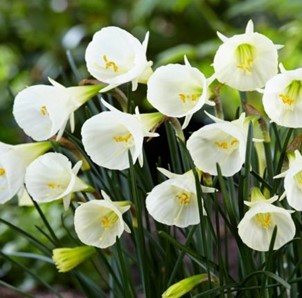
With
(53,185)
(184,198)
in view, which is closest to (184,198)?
(184,198)

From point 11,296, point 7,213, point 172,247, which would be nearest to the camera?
point 172,247

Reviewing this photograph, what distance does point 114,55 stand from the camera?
59cm

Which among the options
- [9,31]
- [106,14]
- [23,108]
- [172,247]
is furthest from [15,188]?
[9,31]

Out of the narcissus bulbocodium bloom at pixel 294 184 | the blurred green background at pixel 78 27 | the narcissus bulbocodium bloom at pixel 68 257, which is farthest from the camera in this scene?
the blurred green background at pixel 78 27

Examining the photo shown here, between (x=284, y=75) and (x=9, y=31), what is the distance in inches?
107

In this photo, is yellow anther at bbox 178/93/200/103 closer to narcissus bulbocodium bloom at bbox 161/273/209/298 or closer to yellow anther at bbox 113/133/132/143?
yellow anther at bbox 113/133/132/143

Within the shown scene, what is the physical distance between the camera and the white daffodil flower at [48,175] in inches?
23.0

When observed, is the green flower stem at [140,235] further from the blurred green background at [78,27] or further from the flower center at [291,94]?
the blurred green background at [78,27]

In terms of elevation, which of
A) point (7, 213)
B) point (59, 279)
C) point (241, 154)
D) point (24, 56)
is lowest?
point (59, 279)

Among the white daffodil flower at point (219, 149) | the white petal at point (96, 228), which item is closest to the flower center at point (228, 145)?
the white daffodil flower at point (219, 149)

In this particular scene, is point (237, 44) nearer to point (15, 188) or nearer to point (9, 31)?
point (15, 188)

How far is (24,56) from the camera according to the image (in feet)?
10.1

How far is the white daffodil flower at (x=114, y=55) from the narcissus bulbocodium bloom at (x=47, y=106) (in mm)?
30

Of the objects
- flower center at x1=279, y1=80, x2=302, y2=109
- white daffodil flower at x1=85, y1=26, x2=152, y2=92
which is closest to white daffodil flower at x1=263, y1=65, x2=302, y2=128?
flower center at x1=279, y1=80, x2=302, y2=109
